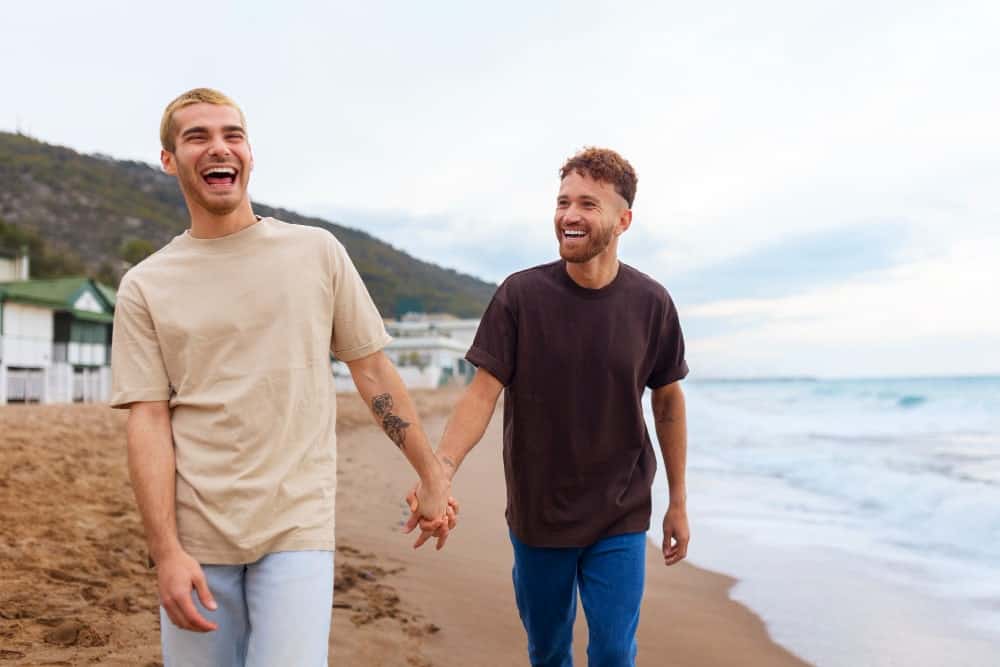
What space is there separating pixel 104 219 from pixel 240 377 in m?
91.3

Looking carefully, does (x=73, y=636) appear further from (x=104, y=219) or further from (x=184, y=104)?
(x=104, y=219)

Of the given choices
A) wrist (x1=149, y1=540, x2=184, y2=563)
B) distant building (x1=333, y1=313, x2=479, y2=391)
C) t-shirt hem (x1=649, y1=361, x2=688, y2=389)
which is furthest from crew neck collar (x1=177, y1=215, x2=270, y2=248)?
distant building (x1=333, y1=313, x2=479, y2=391)

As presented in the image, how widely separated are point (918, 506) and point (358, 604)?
8.66 metres

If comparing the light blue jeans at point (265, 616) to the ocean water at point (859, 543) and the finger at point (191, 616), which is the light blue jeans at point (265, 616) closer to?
the finger at point (191, 616)

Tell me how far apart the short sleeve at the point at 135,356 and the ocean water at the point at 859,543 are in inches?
180

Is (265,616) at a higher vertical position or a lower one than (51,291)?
lower

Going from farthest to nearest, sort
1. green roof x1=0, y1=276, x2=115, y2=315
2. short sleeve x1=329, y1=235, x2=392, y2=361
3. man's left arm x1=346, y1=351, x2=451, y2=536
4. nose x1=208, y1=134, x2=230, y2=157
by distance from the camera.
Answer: green roof x1=0, y1=276, x2=115, y2=315 < man's left arm x1=346, y1=351, x2=451, y2=536 < short sleeve x1=329, y1=235, x2=392, y2=361 < nose x1=208, y1=134, x2=230, y2=157

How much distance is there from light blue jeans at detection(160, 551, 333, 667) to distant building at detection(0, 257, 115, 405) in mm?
24945

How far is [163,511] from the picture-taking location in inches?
96.7

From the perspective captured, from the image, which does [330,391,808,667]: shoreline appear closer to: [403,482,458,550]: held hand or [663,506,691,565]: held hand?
[663,506,691,565]: held hand

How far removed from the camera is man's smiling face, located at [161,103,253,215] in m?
2.66

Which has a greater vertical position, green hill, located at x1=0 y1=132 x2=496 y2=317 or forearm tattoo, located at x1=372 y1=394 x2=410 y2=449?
green hill, located at x1=0 y1=132 x2=496 y2=317

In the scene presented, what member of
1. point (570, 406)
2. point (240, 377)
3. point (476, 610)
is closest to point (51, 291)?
point (476, 610)

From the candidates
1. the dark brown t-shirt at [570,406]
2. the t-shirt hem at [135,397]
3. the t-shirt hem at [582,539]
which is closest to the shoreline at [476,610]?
the t-shirt hem at [582,539]
